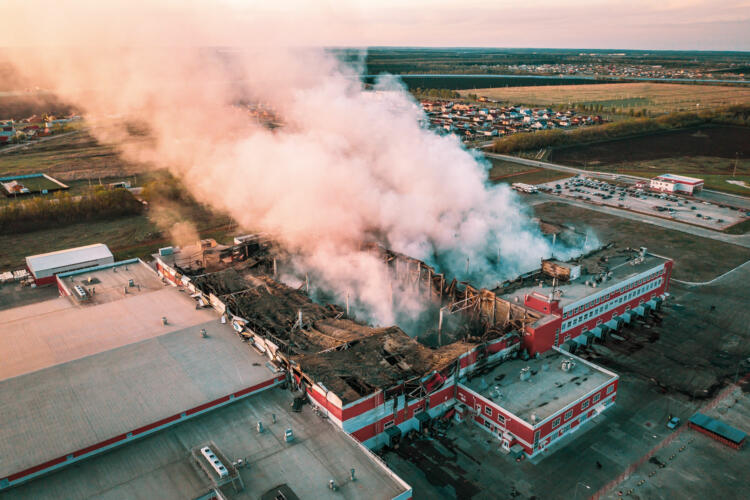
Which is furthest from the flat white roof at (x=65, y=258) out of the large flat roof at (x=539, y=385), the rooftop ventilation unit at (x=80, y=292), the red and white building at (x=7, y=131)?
the red and white building at (x=7, y=131)

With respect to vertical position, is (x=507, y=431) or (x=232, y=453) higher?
(x=232, y=453)

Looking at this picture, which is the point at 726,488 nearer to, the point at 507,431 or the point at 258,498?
the point at 507,431

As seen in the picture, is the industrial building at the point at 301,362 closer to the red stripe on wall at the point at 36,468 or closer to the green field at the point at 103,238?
the red stripe on wall at the point at 36,468

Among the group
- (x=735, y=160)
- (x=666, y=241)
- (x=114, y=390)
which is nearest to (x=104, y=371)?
(x=114, y=390)

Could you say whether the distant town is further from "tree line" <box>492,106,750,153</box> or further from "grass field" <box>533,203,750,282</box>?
"grass field" <box>533,203,750,282</box>

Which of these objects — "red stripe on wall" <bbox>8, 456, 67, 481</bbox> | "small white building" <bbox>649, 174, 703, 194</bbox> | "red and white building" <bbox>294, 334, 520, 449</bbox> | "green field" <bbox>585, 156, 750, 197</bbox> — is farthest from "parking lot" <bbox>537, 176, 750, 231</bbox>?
"red stripe on wall" <bbox>8, 456, 67, 481</bbox>

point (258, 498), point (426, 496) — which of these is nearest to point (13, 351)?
point (258, 498)

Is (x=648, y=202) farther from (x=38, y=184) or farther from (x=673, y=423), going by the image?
(x=38, y=184)
